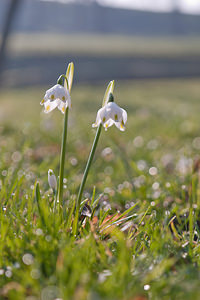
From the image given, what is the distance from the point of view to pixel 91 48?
3097cm

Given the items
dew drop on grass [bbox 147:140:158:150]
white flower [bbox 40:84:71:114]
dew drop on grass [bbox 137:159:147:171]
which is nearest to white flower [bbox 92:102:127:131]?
white flower [bbox 40:84:71:114]

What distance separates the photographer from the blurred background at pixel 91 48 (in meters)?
18.1

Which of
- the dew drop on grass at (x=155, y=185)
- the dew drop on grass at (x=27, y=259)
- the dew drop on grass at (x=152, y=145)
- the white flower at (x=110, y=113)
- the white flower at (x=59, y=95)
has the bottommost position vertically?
the dew drop on grass at (x=152, y=145)

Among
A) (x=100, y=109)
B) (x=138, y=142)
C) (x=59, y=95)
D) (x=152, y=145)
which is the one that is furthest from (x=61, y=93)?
(x=138, y=142)

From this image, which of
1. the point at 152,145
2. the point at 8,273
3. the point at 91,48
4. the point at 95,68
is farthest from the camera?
the point at 91,48

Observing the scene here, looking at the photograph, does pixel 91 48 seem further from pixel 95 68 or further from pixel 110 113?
pixel 110 113

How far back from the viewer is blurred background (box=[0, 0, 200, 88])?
1814 centimetres

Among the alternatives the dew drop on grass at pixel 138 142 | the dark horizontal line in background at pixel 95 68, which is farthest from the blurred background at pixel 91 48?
the dew drop on grass at pixel 138 142

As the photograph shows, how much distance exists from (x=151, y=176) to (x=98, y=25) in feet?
230

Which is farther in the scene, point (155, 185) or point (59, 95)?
point (155, 185)

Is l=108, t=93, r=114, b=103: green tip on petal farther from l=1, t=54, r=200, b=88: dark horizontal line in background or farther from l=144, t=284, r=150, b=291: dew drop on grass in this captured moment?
l=1, t=54, r=200, b=88: dark horizontal line in background

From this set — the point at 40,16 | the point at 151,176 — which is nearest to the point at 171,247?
the point at 151,176

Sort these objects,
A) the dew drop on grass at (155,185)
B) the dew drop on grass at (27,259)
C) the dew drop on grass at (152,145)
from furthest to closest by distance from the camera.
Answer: the dew drop on grass at (152,145) → the dew drop on grass at (155,185) → the dew drop on grass at (27,259)

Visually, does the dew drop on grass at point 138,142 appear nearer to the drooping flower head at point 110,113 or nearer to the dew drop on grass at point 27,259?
the drooping flower head at point 110,113
